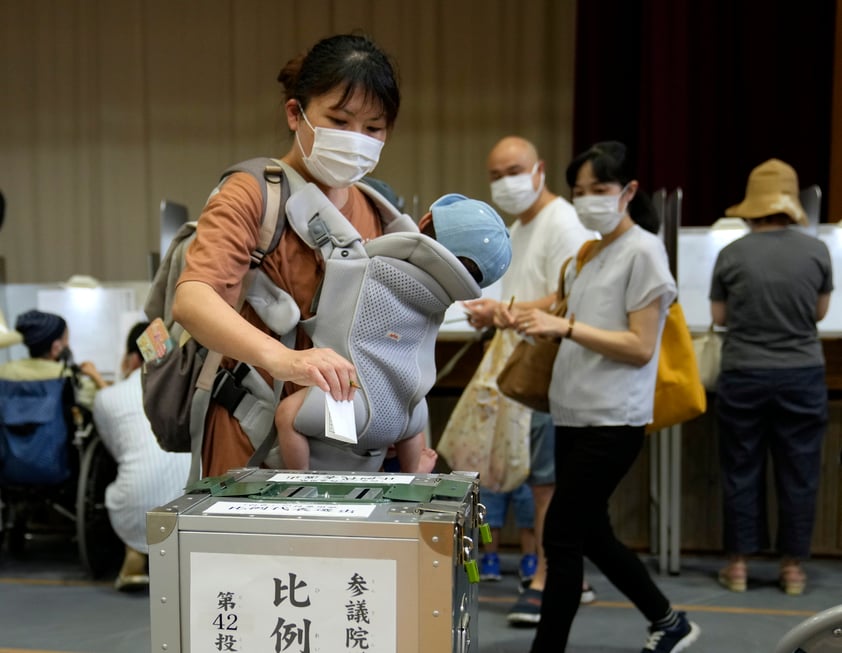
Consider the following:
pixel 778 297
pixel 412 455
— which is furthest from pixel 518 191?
pixel 412 455

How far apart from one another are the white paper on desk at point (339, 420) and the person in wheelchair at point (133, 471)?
2.00m

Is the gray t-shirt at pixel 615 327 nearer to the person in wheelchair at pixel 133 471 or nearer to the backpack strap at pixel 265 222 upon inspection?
the backpack strap at pixel 265 222

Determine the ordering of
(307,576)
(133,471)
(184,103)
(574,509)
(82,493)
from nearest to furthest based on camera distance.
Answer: (307,576) → (574,509) → (133,471) → (82,493) → (184,103)

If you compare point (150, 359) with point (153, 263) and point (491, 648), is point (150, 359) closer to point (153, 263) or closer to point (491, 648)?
point (491, 648)

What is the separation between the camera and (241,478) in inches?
41.5

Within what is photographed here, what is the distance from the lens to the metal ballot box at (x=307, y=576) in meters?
0.86

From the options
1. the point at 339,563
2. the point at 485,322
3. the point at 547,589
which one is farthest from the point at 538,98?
the point at 339,563

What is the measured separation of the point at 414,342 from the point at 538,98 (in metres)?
4.42

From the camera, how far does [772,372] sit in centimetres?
281

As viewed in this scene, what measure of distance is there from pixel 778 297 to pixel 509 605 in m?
1.36

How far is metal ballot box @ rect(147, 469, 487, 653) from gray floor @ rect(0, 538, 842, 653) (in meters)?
1.64

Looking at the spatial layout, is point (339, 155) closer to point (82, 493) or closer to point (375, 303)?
point (375, 303)

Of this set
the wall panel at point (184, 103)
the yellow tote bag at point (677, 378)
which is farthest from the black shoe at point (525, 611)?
the wall panel at point (184, 103)

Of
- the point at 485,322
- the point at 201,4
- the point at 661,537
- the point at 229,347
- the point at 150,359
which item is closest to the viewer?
the point at 229,347
